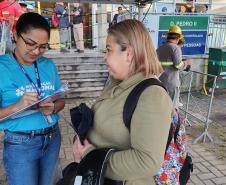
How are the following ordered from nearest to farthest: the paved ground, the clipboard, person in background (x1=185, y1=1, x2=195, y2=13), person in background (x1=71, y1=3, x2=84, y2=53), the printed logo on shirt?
the clipboard → the printed logo on shirt → the paved ground → person in background (x1=71, y1=3, x2=84, y2=53) → person in background (x1=185, y1=1, x2=195, y2=13)

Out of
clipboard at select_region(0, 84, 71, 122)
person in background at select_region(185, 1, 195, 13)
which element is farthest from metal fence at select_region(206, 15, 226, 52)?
clipboard at select_region(0, 84, 71, 122)

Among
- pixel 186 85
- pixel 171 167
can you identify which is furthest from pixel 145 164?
pixel 186 85

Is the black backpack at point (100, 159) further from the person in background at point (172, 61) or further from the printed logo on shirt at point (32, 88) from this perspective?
the person in background at point (172, 61)

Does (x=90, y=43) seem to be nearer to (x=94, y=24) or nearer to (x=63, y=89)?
(x=94, y=24)

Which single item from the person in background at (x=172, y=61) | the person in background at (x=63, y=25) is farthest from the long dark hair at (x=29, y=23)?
the person in background at (x=63, y=25)

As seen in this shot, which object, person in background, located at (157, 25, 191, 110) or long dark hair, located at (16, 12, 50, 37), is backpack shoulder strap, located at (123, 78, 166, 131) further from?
person in background, located at (157, 25, 191, 110)

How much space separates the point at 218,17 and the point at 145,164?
8583mm

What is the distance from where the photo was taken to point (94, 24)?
452 inches

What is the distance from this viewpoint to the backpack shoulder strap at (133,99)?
1.34m

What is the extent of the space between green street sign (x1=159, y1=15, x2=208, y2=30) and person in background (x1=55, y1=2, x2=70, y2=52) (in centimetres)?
324

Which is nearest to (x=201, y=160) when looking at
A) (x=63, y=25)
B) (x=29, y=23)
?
(x=29, y=23)

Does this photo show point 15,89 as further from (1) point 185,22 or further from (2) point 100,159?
(1) point 185,22

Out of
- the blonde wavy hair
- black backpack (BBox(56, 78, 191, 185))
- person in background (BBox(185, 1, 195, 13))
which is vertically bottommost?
black backpack (BBox(56, 78, 191, 185))

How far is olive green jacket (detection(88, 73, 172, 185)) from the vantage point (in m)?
1.30
